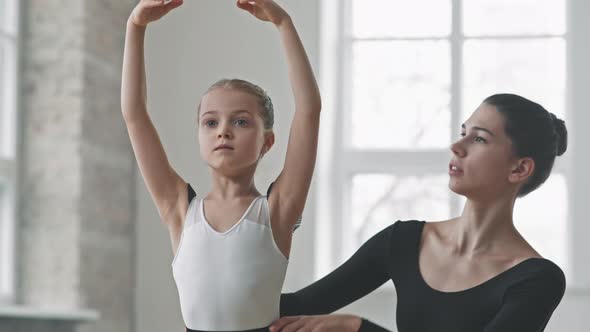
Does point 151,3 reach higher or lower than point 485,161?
higher

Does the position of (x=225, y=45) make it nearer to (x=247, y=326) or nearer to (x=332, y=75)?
(x=332, y=75)

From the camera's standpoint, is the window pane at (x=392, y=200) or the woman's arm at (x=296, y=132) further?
the window pane at (x=392, y=200)

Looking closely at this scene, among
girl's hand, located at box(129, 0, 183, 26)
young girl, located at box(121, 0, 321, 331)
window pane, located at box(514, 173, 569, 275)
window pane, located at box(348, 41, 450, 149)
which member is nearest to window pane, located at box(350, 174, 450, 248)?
window pane, located at box(348, 41, 450, 149)

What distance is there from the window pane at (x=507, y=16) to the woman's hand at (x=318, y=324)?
8.80ft

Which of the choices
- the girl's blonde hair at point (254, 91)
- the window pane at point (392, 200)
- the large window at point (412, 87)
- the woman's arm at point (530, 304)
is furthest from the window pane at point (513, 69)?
the girl's blonde hair at point (254, 91)

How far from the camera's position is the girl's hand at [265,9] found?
69.2 inches

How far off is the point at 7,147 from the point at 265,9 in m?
2.15

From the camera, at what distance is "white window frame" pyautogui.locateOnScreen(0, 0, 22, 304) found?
3.66m

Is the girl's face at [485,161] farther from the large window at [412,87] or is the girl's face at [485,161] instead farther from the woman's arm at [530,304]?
the large window at [412,87]

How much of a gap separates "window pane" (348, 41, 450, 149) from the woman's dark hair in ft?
6.55

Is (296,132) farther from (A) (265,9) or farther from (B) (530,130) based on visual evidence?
(B) (530,130)

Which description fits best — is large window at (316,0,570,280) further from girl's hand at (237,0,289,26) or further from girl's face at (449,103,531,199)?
girl's hand at (237,0,289,26)

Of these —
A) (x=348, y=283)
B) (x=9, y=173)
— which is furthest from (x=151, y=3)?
(x=9, y=173)

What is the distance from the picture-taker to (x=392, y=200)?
4.22 m
